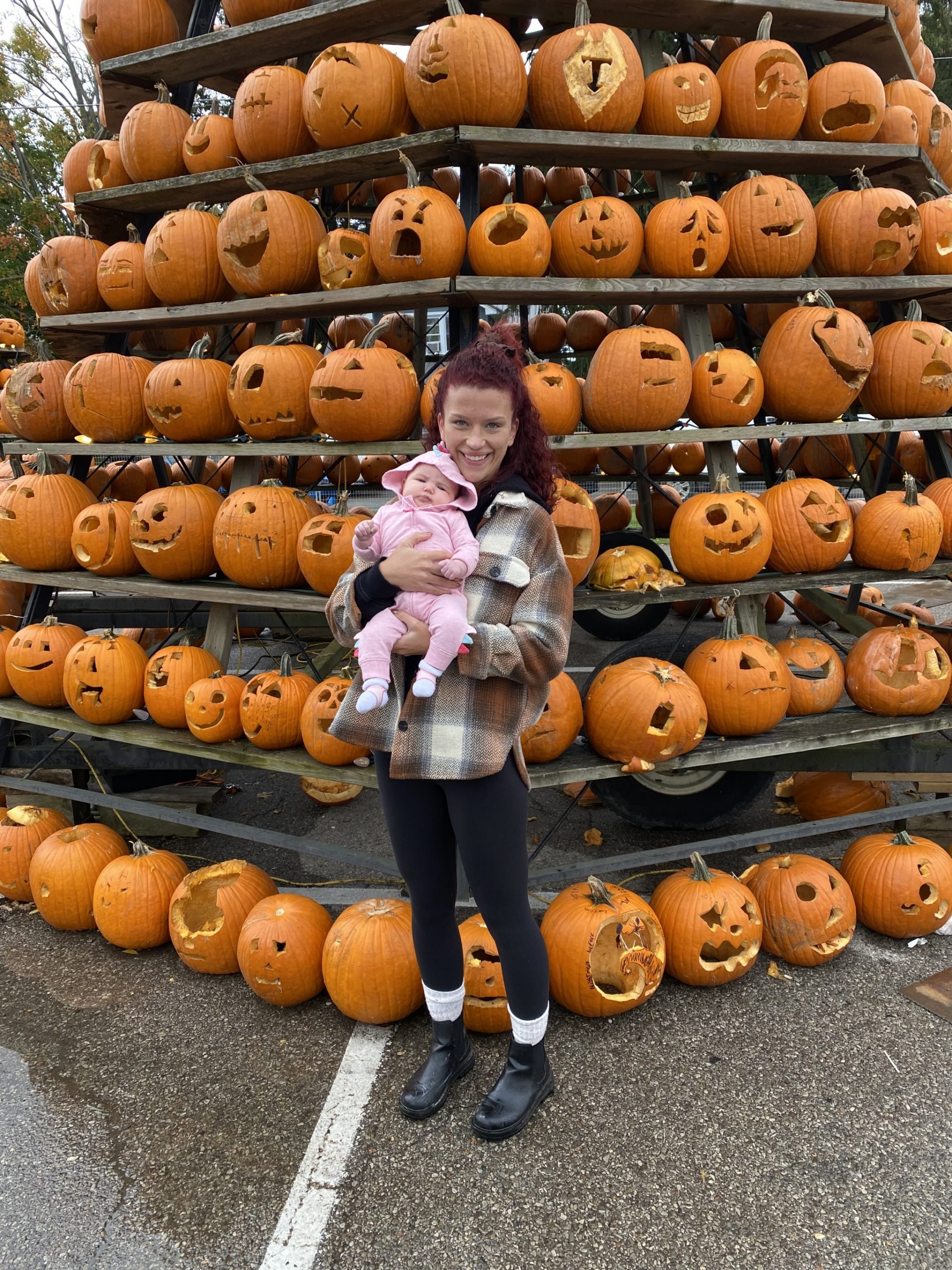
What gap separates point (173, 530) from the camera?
11.4 feet

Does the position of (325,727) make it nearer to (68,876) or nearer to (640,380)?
(68,876)

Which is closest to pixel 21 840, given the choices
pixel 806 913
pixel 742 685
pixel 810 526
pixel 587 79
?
pixel 742 685

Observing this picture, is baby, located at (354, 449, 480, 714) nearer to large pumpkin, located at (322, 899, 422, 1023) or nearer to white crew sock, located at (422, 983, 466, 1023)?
white crew sock, located at (422, 983, 466, 1023)

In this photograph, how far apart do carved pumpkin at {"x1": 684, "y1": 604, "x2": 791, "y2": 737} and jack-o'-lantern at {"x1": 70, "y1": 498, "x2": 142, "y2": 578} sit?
9.06 ft

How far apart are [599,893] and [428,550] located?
1603 mm

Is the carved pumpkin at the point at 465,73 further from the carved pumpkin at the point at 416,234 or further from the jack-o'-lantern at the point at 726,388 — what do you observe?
the jack-o'-lantern at the point at 726,388

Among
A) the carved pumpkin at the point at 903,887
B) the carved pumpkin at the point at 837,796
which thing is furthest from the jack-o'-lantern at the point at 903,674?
the carved pumpkin at the point at 837,796

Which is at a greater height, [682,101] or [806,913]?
[682,101]

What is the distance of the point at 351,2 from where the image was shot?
320 cm

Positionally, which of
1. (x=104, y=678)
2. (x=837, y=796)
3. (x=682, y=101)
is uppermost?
(x=682, y=101)

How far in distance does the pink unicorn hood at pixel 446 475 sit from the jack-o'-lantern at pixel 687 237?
1.88 meters

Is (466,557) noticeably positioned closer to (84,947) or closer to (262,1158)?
(262,1158)

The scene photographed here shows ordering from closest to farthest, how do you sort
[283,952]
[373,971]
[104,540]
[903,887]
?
1. [373,971]
2. [283,952]
3. [903,887]
4. [104,540]

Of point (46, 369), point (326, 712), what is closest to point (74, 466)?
point (46, 369)
